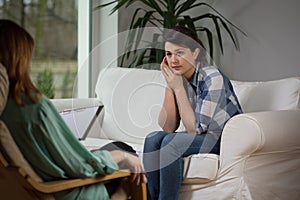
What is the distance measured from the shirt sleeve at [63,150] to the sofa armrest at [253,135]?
765mm

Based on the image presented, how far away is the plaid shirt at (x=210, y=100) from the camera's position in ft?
5.10

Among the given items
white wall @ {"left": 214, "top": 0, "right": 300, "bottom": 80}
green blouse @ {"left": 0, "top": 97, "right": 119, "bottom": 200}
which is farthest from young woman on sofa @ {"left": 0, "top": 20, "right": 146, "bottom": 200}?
white wall @ {"left": 214, "top": 0, "right": 300, "bottom": 80}

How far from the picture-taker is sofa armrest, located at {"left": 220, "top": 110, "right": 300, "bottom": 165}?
1.93 m

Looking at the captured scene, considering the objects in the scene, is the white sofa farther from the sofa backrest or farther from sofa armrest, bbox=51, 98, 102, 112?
sofa armrest, bbox=51, 98, 102, 112

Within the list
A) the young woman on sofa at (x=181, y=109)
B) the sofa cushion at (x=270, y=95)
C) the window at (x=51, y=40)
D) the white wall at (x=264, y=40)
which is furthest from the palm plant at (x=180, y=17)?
the window at (x=51, y=40)

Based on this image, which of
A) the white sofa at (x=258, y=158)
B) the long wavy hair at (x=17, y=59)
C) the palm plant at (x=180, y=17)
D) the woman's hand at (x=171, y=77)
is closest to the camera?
the long wavy hair at (x=17, y=59)

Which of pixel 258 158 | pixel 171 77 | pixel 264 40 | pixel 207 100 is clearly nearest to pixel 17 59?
pixel 171 77

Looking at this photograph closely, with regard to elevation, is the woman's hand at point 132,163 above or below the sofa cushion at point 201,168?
above

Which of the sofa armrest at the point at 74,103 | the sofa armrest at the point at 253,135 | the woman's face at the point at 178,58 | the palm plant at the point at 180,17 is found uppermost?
the palm plant at the point at 180,17

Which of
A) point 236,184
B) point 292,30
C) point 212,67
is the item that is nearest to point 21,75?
point 212,67

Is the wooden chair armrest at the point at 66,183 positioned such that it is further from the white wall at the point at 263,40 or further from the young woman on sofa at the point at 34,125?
the white wall at the point at 263,40

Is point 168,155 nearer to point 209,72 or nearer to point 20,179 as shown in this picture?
point 209,72

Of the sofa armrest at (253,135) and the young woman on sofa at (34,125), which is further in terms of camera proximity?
the sofa armrest at (253,135)

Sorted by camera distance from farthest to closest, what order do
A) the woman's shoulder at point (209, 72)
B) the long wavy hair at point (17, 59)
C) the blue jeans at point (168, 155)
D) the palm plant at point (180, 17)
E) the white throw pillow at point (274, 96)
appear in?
the palm plant at point (180, 17)
the white throw pillow at point (274, 96)
the woman's shoulder at point (209, 72)
the blue jeans at point (168, 155)
the long wavy hair at point (17, 59)
